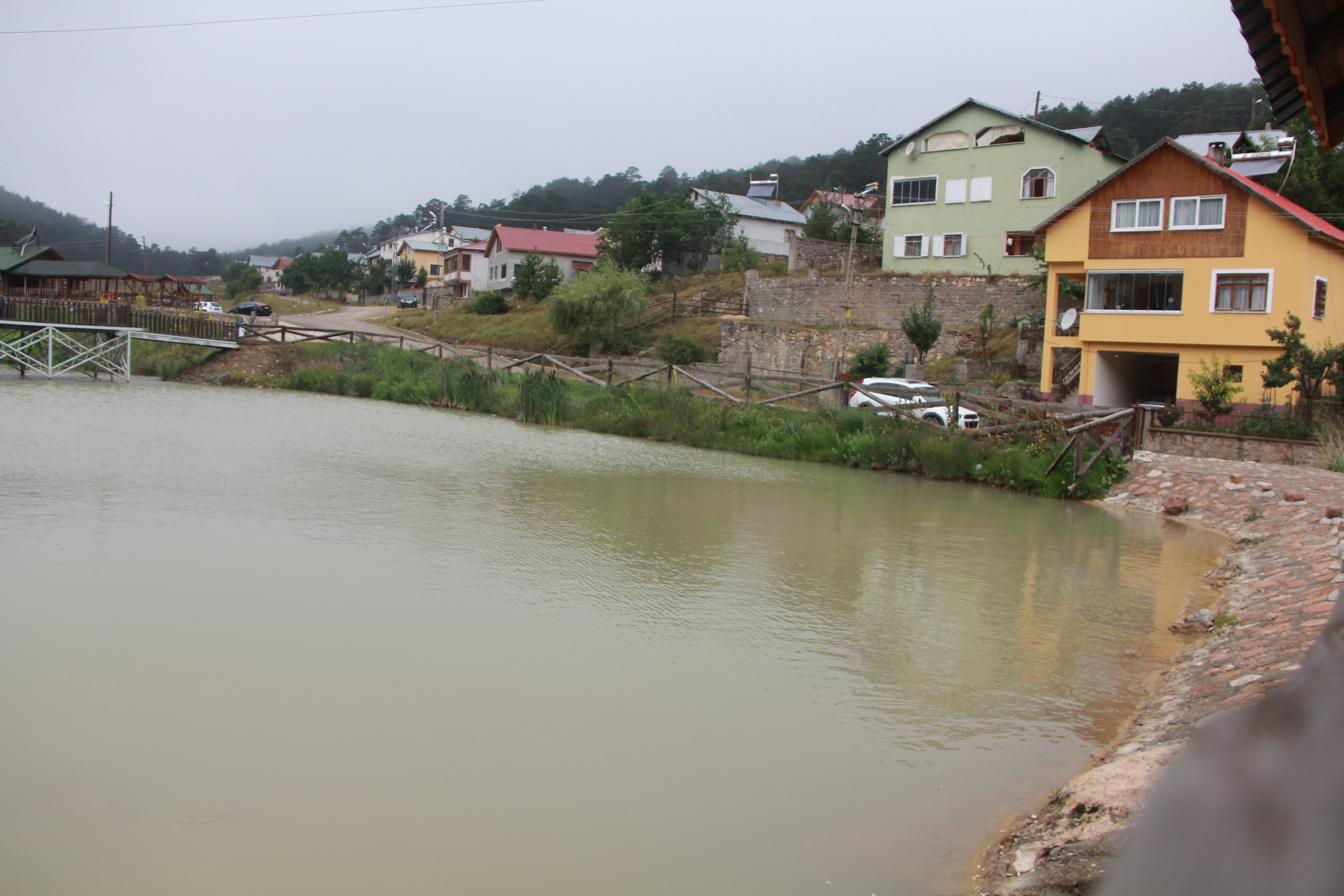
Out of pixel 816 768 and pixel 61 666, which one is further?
pixel 61 666

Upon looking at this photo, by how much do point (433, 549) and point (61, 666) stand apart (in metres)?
4.06

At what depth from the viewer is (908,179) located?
41.2 meters

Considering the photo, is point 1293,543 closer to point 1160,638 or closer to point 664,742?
point 1160,638

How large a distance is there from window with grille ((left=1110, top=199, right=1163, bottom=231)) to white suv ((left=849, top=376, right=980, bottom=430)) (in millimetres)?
7037

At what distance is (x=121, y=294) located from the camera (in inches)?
1884

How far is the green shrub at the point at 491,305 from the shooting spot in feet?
172

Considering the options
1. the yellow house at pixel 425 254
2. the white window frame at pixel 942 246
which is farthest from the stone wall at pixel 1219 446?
the yellow house at pixel 425 254

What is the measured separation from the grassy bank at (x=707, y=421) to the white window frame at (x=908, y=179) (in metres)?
20.9

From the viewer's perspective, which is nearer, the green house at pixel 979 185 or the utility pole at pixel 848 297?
the utility pole at pixel 848 297

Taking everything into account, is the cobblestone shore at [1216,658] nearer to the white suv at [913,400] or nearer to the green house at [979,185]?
the white suv at [913,400]

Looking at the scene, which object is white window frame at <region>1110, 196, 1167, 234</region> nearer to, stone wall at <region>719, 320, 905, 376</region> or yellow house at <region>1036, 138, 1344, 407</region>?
yellow house at <region>1036, 138, 1344, 407</region>

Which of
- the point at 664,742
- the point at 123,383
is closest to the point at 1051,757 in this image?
the point at 664,742

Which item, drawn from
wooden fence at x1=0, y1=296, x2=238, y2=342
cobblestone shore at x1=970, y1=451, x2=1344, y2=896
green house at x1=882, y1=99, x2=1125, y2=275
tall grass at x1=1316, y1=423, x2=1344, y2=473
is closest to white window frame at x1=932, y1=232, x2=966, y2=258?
green house at x1=882, y1=99, x2=1125, y2=275

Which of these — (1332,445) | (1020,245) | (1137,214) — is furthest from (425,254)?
(1332,445)
